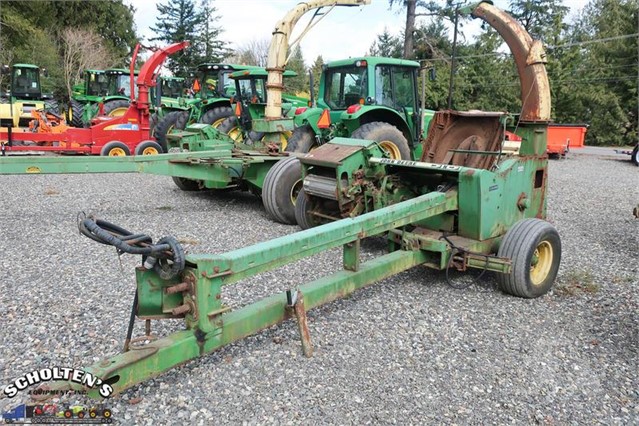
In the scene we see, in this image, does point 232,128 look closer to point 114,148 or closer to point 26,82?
point 114,148

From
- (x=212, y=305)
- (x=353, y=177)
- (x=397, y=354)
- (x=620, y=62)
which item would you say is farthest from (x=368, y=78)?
(x=620, y=62)

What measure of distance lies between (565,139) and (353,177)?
1648cm

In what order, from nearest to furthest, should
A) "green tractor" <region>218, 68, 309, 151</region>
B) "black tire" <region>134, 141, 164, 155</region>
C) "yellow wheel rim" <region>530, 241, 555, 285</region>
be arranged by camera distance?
1. "yellow wheel rim" <region>530, 241, 555, 285</region>
2. "green tractor" <region>218, 68, 309, 151</region>
3. "black tire" <region>134, 141, 164, 155</region>

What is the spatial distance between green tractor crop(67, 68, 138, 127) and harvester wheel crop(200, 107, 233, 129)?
5779 millimetres

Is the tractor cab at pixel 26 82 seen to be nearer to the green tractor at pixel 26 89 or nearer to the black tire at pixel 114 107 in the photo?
the green tractor at pixel 26 89

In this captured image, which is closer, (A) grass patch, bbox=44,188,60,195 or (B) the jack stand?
(B) the jack stand

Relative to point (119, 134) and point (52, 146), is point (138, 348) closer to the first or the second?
point (119, 134)

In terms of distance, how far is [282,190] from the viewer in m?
6.84

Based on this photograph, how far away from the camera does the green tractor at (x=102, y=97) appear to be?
16.9 metres

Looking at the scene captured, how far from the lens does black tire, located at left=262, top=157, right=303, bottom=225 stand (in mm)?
6840

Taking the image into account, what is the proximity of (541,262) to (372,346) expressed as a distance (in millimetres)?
1997

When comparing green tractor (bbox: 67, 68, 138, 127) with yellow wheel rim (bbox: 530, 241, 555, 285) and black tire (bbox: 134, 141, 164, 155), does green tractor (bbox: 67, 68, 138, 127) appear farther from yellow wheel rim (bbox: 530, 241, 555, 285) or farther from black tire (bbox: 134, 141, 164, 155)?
yellow wheel rim (bbox: 530, 241, 555, 285)

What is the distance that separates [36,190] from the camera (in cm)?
924

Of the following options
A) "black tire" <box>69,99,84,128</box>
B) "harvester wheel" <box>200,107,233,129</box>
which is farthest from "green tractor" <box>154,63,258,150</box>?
"black tire" <box>69,99,84,128</box>
